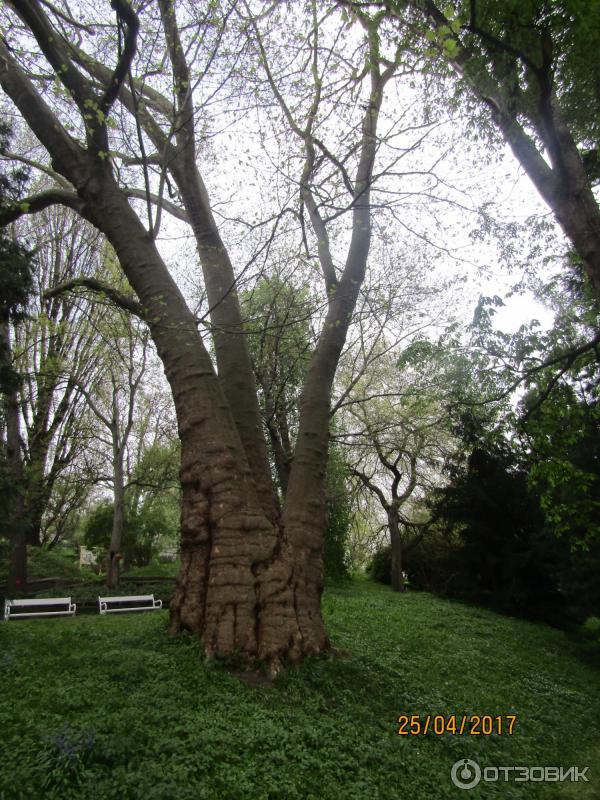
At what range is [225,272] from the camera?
7418 millimetres

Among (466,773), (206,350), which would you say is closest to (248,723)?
(466,773)

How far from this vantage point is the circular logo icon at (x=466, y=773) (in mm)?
3817

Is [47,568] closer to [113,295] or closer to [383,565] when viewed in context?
[383,565]

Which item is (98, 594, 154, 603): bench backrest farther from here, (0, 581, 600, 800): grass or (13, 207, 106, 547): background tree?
(13, 207, 106, 547): background tree

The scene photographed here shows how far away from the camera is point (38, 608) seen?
10125mm

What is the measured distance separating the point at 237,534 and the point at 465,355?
4217mm

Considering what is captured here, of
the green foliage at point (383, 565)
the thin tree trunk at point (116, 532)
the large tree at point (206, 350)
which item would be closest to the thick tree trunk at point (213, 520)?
the large tree at point (206, 350)

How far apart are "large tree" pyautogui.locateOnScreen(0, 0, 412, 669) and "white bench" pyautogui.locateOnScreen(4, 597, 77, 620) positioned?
5.24m

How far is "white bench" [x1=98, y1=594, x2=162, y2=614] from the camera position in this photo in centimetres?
973

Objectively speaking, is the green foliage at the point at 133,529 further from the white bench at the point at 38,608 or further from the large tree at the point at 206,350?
the large tree at the point at 206,350

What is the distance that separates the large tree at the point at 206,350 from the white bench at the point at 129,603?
17.1ft

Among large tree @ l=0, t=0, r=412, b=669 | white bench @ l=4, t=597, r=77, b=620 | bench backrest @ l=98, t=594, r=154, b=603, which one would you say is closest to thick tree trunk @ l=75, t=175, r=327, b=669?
large tree @ l=0, t=0, r=412, b=669

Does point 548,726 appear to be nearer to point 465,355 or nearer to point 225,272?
point 465,355

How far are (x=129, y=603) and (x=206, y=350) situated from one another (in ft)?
23.8
